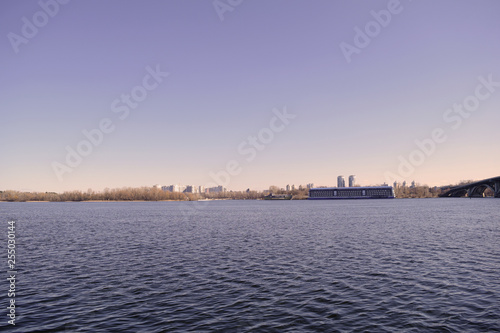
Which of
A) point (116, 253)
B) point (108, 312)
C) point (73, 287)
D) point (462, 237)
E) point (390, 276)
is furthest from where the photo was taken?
point (462, 237)

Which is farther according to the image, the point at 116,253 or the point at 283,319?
the point at 116,253

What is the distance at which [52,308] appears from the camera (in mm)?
19547

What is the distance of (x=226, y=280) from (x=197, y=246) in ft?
58.2

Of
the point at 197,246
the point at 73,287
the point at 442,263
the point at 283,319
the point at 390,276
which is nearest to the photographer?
the point at 283,319

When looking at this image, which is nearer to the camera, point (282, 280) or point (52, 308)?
point (52, 308)

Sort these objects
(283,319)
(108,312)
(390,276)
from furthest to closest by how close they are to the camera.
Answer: (390,276) < (108,312) < (283,319)

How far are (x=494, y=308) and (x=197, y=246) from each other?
32.2 meters

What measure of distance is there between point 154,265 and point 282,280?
13.6m

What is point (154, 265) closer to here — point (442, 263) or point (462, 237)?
point (442, 263)

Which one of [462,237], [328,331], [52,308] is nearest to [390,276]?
[328,331]

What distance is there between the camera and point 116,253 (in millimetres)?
38031

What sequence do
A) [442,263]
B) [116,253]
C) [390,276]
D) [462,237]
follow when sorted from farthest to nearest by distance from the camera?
[462,237]
[116,253]
[442,263]
[390,276]

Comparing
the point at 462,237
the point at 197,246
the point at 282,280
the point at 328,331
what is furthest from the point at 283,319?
the point at 462,237

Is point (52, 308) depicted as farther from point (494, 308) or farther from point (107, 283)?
point (494, 308)
